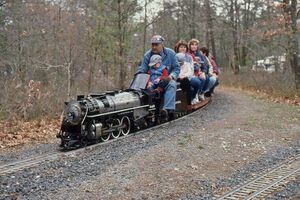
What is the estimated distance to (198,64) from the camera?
1488 centimetres

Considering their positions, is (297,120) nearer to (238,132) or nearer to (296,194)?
(238,132)

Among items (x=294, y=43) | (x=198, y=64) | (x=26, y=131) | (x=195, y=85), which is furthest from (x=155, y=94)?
(x=294, y=43)

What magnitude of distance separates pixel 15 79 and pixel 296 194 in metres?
10.7

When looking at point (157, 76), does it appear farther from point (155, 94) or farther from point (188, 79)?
point (188, 79)

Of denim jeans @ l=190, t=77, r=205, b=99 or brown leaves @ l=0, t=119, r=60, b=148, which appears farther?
denim jeans @ l=190, t=77, r=205, b=99

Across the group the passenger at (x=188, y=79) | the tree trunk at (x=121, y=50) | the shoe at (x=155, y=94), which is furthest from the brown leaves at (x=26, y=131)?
the tree trunk at (x=121, y=50)

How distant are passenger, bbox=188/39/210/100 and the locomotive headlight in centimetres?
627

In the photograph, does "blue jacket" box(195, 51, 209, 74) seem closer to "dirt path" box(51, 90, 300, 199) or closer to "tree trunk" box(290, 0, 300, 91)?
"dirt path" box(51, 90, 300, 199)

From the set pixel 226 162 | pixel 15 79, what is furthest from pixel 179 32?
pixel 226 162

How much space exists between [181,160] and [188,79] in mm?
5665

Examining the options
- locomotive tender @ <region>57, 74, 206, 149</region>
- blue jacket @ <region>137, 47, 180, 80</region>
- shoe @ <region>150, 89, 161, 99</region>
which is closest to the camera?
locomotive tender @ <region>57, 74, 206, 149</region>

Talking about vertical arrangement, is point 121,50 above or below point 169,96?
above

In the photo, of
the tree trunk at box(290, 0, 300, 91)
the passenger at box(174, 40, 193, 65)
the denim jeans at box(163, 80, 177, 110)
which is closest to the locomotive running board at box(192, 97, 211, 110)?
the passenger at box(174, 40, 193, 65)

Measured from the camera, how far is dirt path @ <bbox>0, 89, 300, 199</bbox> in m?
6.44
